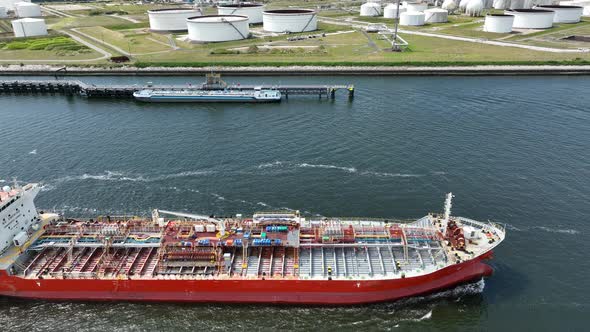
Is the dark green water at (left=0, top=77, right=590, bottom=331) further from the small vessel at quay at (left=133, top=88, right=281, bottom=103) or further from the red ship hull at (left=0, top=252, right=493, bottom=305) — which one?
the small vessel at quay at (left=133, top=88, right=281, bottom=103)

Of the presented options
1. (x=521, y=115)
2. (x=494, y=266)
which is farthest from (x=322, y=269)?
(x=521, y=115)

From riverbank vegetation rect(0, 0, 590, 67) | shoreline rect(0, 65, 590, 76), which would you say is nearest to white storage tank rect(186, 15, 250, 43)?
riverbank vegetation rect(0, 0, 590, 67)

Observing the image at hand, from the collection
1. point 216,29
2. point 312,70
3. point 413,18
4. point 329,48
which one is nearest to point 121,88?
point 312,70

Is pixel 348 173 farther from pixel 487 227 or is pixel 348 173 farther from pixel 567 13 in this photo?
pixel 567 13

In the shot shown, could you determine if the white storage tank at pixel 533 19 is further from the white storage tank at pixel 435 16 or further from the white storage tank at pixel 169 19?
the white storage tank at pixel 169 19

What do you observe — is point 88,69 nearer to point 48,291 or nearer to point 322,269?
point 48,291

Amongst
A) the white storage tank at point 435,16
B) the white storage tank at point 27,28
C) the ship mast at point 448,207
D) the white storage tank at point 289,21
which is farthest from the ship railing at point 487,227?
the white storage tank at point 27,28
